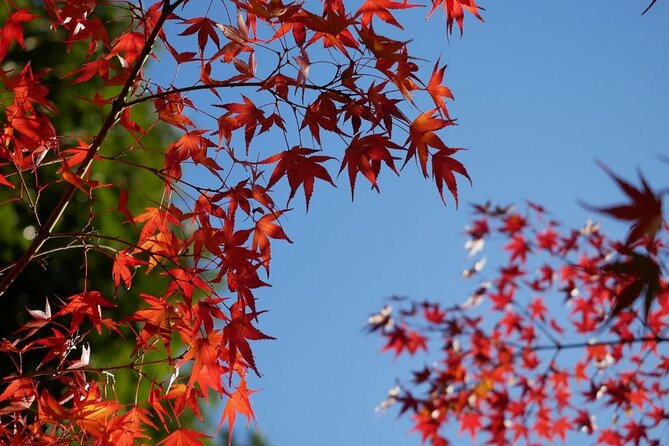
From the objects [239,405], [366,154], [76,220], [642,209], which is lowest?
[239,405]

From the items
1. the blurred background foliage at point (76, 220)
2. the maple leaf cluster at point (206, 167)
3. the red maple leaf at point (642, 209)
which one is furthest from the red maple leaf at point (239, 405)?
the blurred background foliage at point (76, 220)

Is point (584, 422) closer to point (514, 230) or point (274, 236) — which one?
point (514, 230)

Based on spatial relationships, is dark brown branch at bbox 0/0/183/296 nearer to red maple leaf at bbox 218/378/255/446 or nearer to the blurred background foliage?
red maple leaf at bbox 218/378/255/446

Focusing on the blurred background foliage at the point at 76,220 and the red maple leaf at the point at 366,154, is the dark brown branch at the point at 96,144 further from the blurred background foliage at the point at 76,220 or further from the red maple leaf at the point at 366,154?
the blurred background foliage at the point at 76,220

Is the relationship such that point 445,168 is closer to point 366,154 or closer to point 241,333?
point 366,154

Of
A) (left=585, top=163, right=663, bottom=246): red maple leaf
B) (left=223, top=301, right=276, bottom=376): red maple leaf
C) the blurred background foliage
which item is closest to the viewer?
(left=585, top=163, right=663, bottom=246): red maple leaf

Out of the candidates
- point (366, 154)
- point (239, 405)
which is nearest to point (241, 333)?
point (239, 405)

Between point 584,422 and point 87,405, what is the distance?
3.18 meters

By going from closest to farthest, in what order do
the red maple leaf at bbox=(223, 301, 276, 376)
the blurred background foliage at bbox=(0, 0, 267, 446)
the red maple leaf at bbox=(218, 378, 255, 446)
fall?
the red maple leaf at bbox=(223, 301, 276, 376) < the red maple leaf at bbox=(218, 378, 255, 446) < the blurred background foliage at bbox=(0, 0, 267, 446)

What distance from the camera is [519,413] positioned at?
4.48 meters

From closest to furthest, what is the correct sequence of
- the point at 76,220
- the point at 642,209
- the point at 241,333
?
1. the point at 642,209
2. the point at 241,333
3. the point at 76,220

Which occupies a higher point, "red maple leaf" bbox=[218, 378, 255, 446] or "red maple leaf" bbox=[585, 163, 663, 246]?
"red maple leaf" bbox=[585, 163, 663, 246]

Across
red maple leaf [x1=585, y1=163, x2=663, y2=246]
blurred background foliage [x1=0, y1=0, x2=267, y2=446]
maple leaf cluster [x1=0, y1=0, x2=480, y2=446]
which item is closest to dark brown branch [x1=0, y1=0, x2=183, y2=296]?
maple leaf cluster [x1=0, y1=0, x2=480, y2=446]

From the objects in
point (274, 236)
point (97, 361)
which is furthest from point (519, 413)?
point (274, 236)
